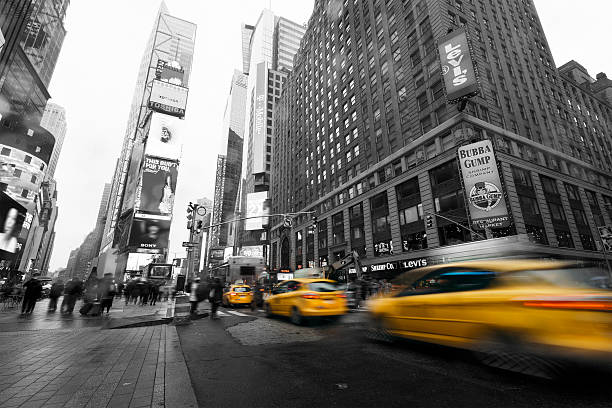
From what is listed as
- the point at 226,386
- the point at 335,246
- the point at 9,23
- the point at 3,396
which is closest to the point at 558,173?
the point at 335,246

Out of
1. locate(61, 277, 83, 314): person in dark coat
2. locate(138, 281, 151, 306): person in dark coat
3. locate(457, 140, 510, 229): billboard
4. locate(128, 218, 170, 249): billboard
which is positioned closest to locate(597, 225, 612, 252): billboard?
locate(457, 140, 510, 229): billboard

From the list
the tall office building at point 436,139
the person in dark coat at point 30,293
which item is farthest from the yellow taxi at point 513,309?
the person in dark coat at point 30,293

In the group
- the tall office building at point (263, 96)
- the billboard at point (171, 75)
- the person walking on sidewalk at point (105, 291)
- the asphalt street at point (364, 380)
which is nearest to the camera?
the asphalt street at point (364, 380)

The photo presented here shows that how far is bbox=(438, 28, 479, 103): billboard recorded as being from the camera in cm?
2598

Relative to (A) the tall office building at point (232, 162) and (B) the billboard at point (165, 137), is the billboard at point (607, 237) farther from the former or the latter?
(A) the tall office building at point (232, 162)

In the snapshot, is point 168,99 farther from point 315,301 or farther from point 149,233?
point 315,301

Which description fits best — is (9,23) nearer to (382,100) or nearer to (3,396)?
(382,100)

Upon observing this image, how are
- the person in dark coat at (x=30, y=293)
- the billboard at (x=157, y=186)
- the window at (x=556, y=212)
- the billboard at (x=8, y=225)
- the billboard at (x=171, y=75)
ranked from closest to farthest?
1. the person in dark coat at (x=30, y=293)
2. the window at (x=556, y=212)
3. the billboard at (x=8, y=225)
4. the billboard at (x=157, y=186)
5. the billboard at (x=171, y=75)

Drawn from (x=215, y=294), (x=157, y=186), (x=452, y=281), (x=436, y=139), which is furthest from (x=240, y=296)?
(x=157, y=186)

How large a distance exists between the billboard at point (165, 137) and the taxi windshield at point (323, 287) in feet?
306

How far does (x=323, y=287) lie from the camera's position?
9.38m

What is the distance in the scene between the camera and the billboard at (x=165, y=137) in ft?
297

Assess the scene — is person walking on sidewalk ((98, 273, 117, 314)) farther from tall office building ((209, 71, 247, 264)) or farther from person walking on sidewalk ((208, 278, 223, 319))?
tall office building ((209, 71, 247, 264))

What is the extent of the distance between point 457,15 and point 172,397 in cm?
4334
